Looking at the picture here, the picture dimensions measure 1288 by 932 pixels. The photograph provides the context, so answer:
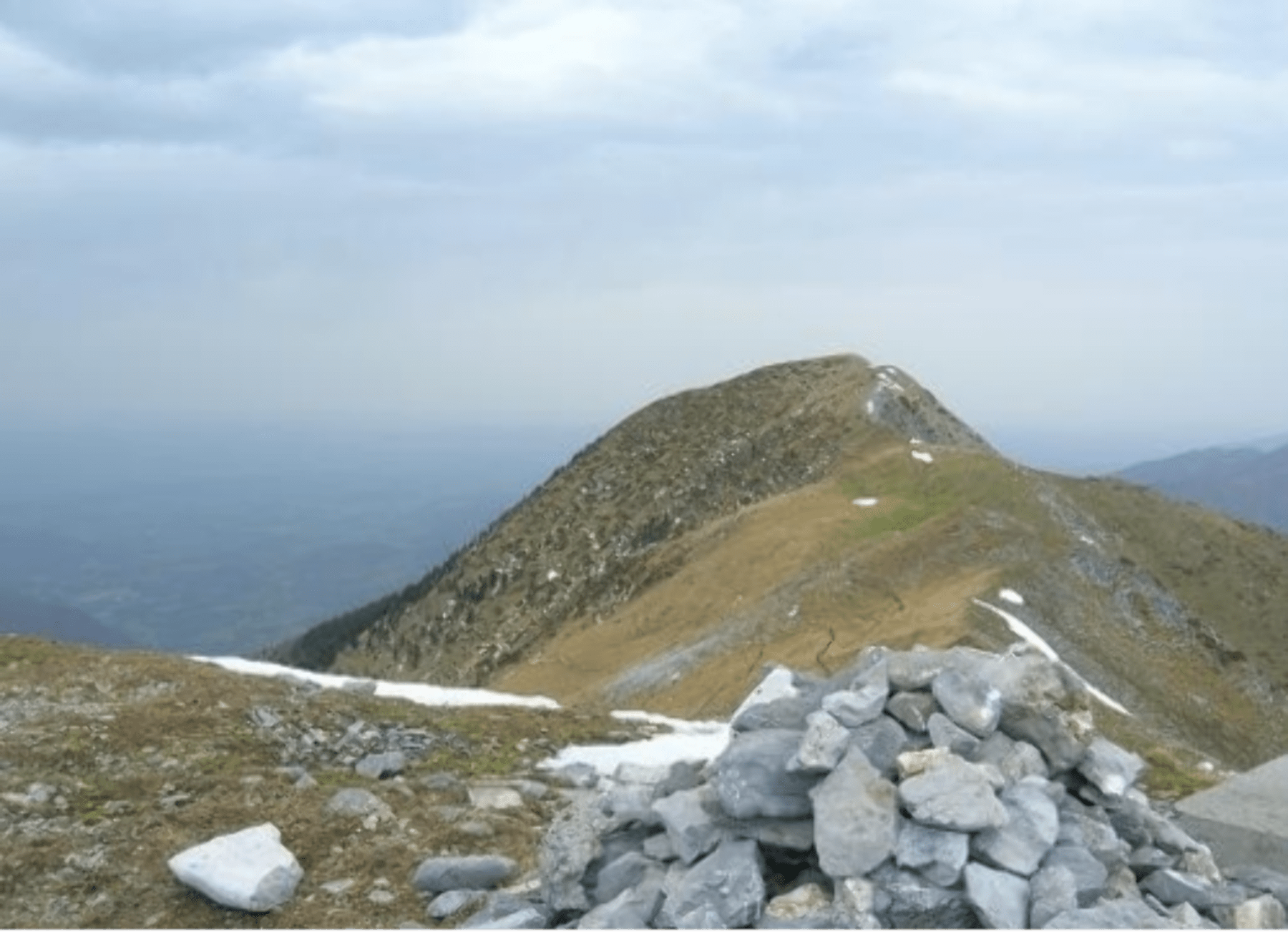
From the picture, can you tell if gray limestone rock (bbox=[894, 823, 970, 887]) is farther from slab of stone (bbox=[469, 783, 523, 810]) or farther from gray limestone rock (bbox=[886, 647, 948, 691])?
slab of stone (bbox=[469, 783, 523, 810])

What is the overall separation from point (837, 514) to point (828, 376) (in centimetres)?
4064

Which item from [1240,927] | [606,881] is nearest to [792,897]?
[606,881]

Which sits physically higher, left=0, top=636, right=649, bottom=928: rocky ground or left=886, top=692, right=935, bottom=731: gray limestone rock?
left=886, top=692, right=935, bottom=731: gray limestone rock

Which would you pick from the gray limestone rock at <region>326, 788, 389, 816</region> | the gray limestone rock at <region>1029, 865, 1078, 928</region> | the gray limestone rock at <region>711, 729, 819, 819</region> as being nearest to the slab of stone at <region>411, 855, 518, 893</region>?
the gray limestone rock at <region>326, 788, 389, 816</region>

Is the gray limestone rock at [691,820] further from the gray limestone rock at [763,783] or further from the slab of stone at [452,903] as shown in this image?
the slab of stone at [452,903]

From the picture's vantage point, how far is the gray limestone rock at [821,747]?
12570mm

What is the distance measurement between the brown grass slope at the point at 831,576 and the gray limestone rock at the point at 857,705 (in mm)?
21596

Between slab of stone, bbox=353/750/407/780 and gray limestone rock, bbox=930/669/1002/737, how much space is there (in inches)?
397

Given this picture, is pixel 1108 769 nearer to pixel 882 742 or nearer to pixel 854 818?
pixel 882 742

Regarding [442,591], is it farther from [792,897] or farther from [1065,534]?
[792,897]

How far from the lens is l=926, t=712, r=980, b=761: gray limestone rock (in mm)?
13047

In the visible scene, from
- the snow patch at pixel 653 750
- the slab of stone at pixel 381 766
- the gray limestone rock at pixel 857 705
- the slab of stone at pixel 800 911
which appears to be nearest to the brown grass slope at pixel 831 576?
the snow patch at pixel 653 750

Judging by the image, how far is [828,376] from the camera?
103 m

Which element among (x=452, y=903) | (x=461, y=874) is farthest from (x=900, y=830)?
(x=461, y=874)
